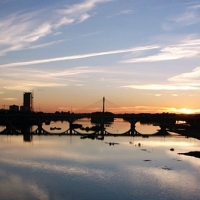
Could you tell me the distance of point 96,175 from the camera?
4138 cm

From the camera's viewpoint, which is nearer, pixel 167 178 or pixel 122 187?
pixel 122 187

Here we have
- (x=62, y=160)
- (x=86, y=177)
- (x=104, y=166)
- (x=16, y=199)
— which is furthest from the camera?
(x=62, y=160)

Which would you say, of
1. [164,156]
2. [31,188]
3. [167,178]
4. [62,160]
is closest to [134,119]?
[164,156]

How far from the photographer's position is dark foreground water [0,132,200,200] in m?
32.7

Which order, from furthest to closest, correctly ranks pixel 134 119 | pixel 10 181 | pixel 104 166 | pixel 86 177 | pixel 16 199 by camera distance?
pixel 134 119 → pixel 104 166 → pixel 86 177 → pixel 10 181 → pixel 16 199

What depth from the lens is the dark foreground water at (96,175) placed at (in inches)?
1288

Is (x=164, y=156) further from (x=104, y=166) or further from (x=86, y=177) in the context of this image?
(x=86, y=177)

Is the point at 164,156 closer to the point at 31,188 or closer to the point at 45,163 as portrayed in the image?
the point at 45,163

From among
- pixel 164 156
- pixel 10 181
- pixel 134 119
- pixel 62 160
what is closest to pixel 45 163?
pixel 62 160

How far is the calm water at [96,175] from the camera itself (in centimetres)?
3275

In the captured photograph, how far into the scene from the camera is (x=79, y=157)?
5578 cm

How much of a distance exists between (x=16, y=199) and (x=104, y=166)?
773 inches

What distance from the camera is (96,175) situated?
41375 mm

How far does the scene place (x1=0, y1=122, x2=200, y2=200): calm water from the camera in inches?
1289
